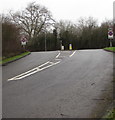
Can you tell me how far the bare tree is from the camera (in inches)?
2393

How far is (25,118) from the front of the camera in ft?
18.9

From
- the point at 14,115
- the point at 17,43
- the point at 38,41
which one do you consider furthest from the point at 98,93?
the point at 38,41

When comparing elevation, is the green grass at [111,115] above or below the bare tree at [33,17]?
below

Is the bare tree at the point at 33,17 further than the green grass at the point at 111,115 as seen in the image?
Yes

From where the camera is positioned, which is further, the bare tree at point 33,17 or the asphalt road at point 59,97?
the bare tree at point 33,17

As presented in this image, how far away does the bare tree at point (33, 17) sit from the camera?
6078 cm

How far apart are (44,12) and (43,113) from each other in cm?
5681

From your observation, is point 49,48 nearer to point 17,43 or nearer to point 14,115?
point 17,43

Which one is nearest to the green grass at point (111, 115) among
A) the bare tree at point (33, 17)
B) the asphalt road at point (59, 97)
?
the asphalt road at point (59, 97)

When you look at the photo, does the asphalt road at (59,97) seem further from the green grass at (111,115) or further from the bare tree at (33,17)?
the bare tree at (33,17)

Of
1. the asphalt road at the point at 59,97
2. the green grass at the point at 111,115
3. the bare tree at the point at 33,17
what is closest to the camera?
the green grass at the point at 111,115

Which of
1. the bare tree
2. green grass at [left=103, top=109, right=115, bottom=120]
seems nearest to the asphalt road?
green grass at [left=103, top=109, right=115, bottom=120]

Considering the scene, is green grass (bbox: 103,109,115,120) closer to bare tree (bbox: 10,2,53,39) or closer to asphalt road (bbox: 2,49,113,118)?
asphalt road (bbox: 2,49,113,118)

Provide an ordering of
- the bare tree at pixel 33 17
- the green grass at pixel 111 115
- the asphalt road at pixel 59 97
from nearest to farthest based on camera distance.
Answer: the green grass at pixel 111 115 < the asphalt road at pixel 59 97 < the bare tree at pixel 33 17
